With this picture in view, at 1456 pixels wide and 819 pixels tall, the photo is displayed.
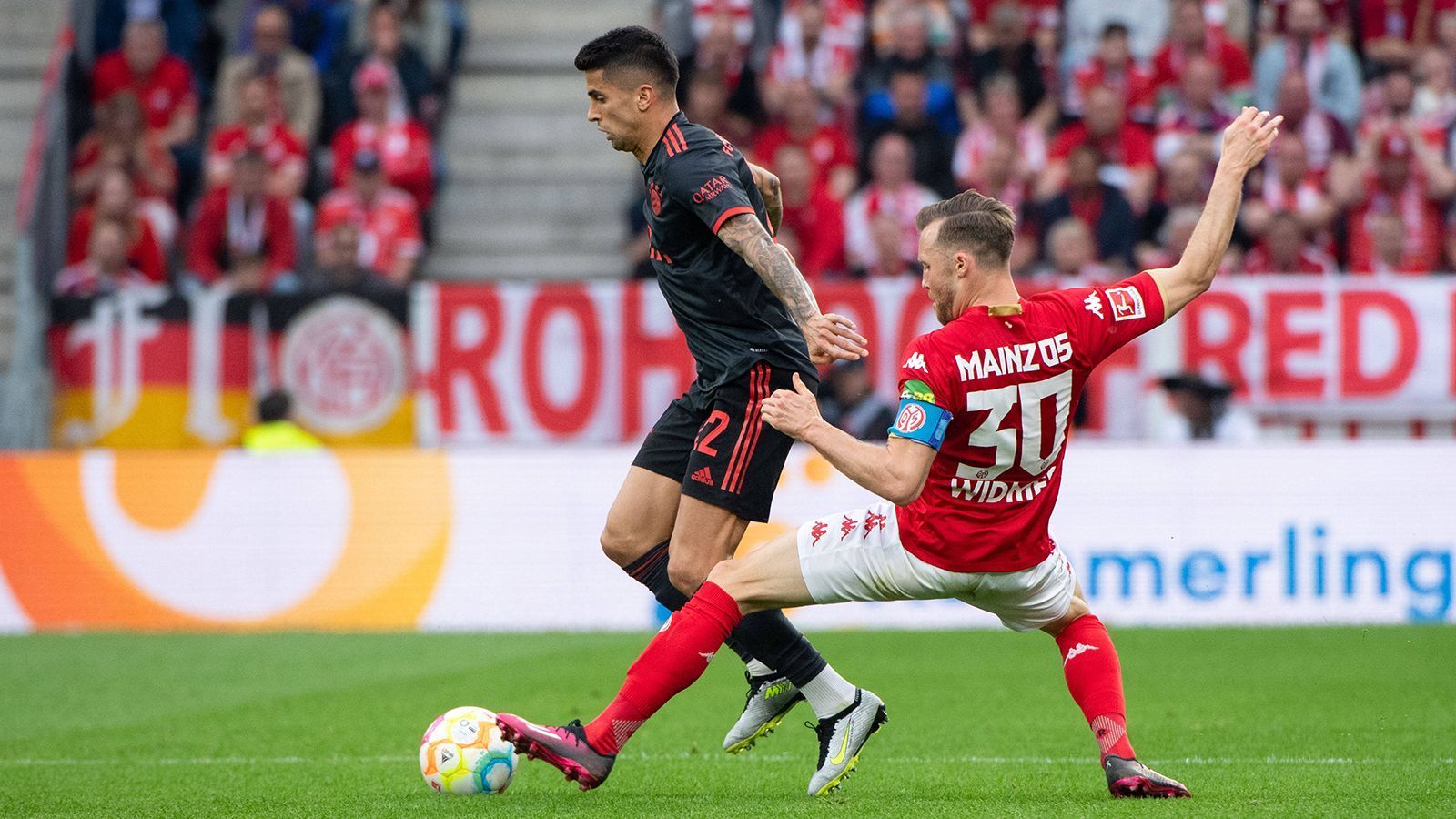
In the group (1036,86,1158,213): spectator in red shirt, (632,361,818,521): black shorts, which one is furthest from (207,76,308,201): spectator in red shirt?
(632,361,818,521): black shorts

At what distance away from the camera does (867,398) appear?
12516 millimetres

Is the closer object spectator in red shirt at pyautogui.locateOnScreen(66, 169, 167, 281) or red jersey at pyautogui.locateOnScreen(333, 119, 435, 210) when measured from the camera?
spectator in red shirt at pyautogui.locateOnScreen(66, 169, 167, 281)

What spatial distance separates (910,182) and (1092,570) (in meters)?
4.08

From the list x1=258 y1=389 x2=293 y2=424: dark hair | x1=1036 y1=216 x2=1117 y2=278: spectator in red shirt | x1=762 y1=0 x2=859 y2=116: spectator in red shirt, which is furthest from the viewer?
x1=762 y1=0 x2=859 y2=116: spectator in red shirt

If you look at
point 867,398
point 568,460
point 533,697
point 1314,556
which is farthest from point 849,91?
point 533,697

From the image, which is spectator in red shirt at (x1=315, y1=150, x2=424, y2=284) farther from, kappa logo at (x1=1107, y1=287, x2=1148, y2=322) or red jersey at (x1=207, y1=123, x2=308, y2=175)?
kappa logo at (x1=1107, y1=287, x2=1148, y2=322)

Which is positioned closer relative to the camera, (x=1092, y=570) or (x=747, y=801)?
(x=747, y=801)

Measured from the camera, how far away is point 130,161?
1523 centimetres

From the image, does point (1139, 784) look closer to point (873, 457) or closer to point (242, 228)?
point (873, 457)

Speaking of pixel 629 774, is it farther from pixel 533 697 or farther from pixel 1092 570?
pixel 1092 570

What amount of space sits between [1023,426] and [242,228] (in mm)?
10376

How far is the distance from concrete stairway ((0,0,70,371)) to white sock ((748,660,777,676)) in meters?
11.4

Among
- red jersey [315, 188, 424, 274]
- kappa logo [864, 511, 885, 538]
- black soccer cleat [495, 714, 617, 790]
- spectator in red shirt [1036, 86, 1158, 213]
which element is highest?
spectator in red shirt [1036, 86, 1158, 213]

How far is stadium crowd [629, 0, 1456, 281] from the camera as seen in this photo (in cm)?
1361
